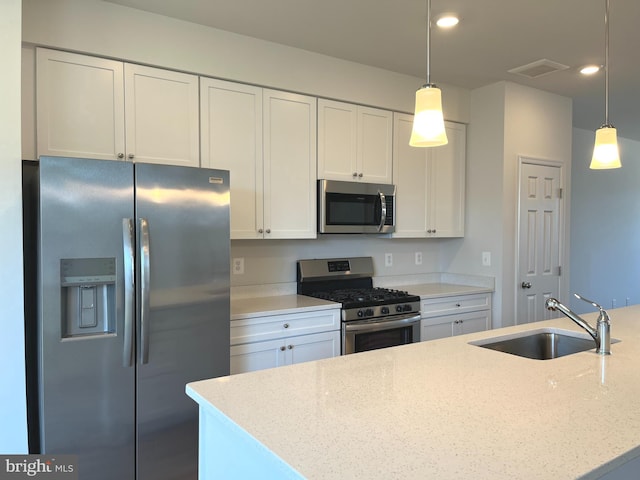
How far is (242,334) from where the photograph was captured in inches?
104

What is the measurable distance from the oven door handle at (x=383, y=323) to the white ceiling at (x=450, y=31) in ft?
6.09

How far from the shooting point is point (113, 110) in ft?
8.21

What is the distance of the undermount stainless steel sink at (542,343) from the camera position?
6.97 feet

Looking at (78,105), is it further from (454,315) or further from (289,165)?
(454,315)

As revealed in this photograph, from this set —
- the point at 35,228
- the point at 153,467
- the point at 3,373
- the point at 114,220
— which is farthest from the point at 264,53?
the point at 153,467

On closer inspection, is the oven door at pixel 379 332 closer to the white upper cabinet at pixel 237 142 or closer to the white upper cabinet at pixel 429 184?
the white upper cabinet at pixel 429 184

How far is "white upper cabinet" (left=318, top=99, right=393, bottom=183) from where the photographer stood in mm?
3305

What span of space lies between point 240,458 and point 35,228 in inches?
63.1

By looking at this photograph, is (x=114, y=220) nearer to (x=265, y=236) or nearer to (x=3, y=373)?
(x=3, y=373)

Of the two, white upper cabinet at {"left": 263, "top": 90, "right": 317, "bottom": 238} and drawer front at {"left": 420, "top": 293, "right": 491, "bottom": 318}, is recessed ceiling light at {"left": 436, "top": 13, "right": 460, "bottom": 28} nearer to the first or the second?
white upper cabinet at {"left": 263, "top": 90, "right": 317, "bottom": 238}

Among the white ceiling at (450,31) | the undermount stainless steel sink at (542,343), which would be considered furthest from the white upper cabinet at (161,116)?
the undermount stainless steel sink at (542,343)

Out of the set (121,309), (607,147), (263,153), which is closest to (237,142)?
(263,153)

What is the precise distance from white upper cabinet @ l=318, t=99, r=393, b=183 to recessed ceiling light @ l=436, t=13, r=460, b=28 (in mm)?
925

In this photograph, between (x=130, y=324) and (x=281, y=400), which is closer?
(x=281, y=400)
